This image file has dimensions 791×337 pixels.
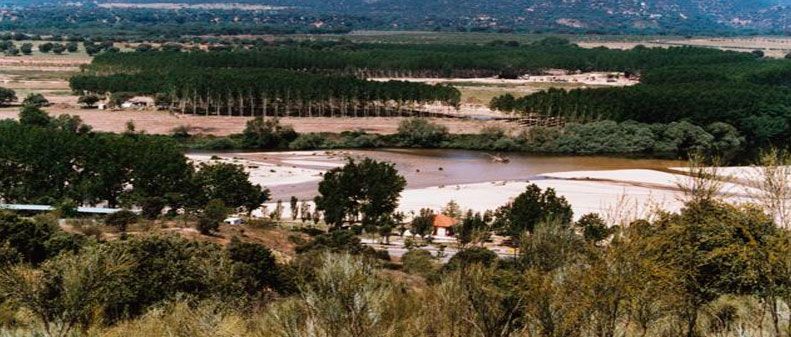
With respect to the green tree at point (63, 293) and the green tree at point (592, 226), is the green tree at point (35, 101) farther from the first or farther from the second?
the green tree at point (63, 293)

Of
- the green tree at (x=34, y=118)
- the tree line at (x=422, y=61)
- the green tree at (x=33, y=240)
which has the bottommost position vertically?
the green tree at (x=33, y=240)

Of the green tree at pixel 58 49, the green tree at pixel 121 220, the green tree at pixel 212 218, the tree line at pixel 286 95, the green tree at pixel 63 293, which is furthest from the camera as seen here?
the green tree at pixel 58 49

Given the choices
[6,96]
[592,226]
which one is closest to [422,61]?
[6,96]

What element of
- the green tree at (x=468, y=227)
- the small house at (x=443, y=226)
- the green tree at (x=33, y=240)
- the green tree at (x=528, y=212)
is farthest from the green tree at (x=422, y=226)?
the green tree at (x=33, y=240)

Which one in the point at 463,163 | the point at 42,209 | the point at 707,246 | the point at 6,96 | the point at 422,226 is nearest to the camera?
the point at 707,246

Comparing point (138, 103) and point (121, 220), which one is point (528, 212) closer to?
point (121, 220)

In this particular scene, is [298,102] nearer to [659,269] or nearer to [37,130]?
[37,130]

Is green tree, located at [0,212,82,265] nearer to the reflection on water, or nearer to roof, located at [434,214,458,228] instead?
roof, located at [434,214,458,228]

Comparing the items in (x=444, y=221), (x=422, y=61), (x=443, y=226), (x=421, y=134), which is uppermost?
(x=422, y=61)
